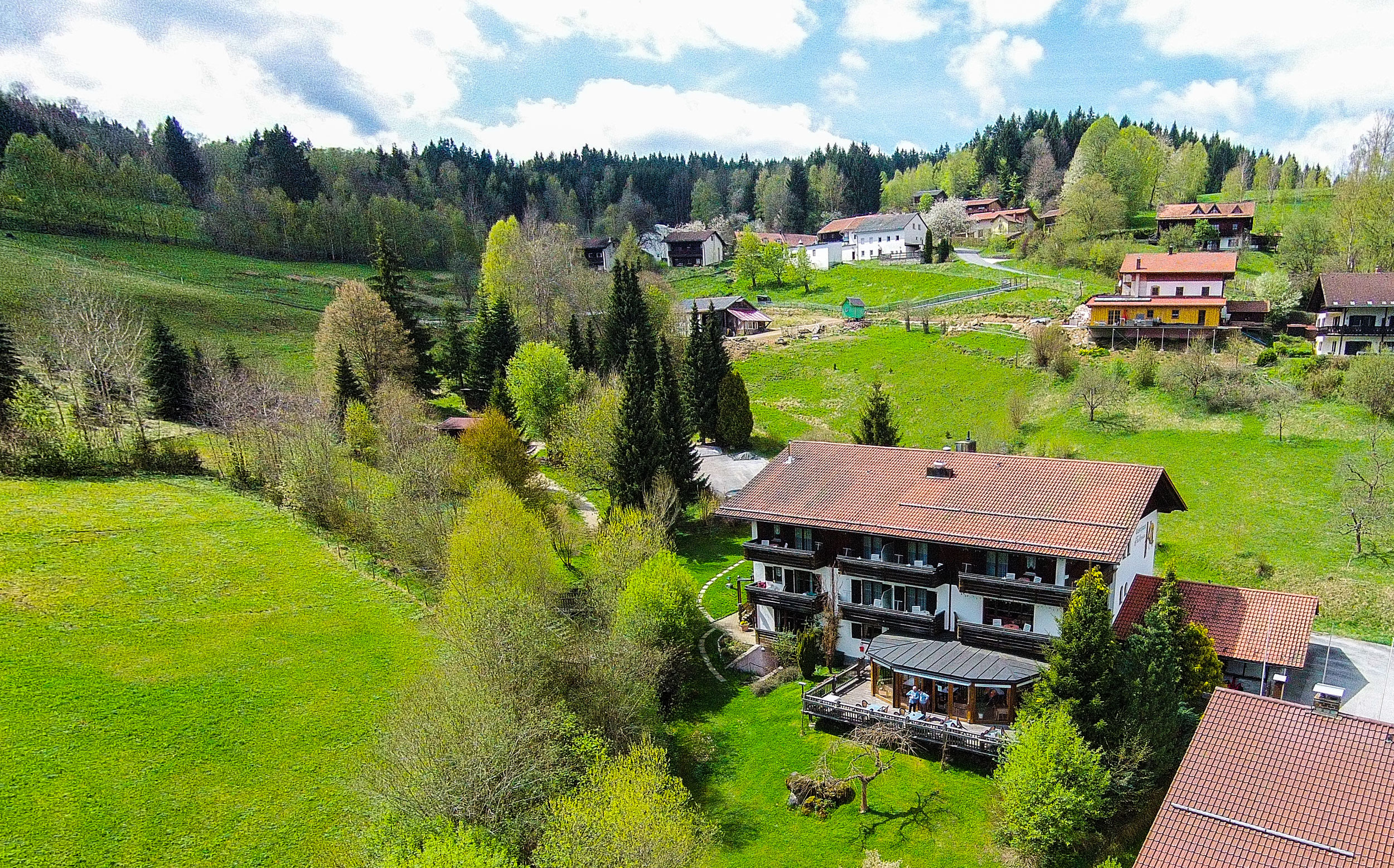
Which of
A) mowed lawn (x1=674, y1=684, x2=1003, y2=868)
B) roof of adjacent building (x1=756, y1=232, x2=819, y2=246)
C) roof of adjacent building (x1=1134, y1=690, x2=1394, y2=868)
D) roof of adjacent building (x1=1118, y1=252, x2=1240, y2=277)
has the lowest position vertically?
mowed lawn (x1=674, y1=684, x2=1003, y2=868)

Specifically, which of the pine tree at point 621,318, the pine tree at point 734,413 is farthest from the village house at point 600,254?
the pine tree at point 734,413

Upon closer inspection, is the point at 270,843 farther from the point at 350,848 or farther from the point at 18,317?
the point at 18,317

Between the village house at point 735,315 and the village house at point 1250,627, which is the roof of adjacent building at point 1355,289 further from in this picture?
the village house at point 735,315

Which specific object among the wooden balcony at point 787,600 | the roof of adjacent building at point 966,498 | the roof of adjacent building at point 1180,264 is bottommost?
the wooden balcony at point 787,600

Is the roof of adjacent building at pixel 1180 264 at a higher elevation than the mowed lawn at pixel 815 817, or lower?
higher

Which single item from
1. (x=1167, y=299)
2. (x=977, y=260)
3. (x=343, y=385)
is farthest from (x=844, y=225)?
(x=343, y=385)

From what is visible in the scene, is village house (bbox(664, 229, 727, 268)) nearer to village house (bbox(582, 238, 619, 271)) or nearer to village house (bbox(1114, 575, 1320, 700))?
village house (bbox(582, 238, 619, 271))

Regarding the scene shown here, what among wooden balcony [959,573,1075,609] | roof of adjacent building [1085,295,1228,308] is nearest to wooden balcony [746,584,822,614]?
wooden balcony [959,573,1075,609]

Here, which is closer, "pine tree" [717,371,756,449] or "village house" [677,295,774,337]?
"pine tree" [717,371,756,449]
